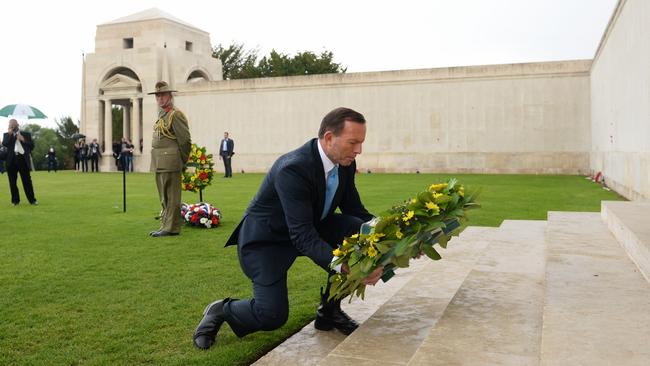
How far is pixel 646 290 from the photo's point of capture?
361 cm

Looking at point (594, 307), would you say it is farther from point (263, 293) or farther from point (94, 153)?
point (94, 153)

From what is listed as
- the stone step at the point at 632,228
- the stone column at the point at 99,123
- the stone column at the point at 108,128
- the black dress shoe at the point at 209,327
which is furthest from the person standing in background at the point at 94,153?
the black dress shoe at the point at 209,327

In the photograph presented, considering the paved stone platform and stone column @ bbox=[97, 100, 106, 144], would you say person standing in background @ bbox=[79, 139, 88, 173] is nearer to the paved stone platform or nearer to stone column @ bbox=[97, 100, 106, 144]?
stone column @ bbox=[97, 100, 106, 144]

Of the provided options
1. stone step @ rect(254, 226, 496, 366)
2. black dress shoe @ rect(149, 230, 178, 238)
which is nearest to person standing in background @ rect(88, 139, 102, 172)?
black dress shoe @ rect(149, 230, 178, 238)

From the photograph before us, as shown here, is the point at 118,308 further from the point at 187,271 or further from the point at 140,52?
the point at 140,52

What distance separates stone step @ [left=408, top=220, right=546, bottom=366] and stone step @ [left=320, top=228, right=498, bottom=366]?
150mm

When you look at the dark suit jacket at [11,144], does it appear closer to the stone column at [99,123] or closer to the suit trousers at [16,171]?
the suit trousers at [16,171]

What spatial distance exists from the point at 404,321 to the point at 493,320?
541mm

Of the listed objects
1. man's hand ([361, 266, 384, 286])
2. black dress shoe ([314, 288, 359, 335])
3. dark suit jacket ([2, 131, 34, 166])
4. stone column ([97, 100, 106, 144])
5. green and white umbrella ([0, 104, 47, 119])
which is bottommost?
black dress shoe ([314, 288, 359, 335])

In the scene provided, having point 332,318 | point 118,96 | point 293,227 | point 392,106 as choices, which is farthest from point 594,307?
point 118,96

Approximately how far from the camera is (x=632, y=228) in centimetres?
484

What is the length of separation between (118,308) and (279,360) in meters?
1.69

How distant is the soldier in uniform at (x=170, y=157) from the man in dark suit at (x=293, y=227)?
184 inches

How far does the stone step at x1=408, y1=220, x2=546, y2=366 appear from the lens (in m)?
2.87
